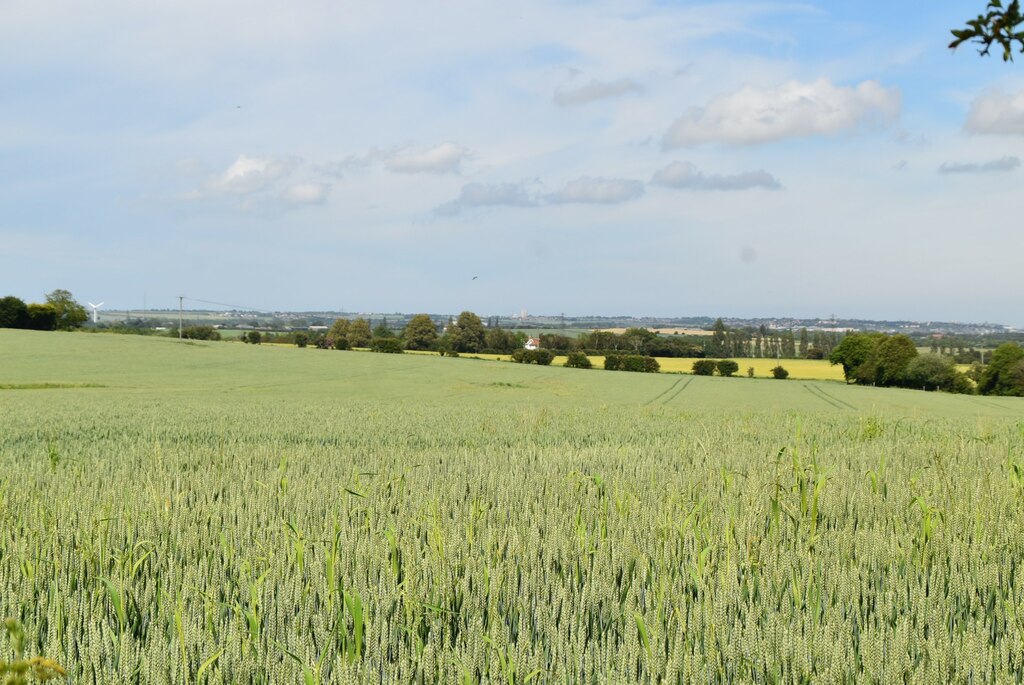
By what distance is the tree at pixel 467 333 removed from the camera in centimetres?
6556

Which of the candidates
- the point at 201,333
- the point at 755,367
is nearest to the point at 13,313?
the point at 201,333

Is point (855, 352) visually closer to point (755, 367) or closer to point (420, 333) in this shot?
point (755, 367)

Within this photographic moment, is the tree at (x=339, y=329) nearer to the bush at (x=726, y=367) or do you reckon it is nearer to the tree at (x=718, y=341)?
the bush at (x=726, y=367)

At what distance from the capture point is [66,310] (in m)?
75.2

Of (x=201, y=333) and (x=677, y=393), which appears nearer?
(x=677, y=393)

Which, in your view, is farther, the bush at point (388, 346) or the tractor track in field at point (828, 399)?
the bush at point (388, 346)

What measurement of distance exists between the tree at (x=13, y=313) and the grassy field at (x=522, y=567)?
230 feet

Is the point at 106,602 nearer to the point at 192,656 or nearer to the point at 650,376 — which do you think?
the point at 192,656

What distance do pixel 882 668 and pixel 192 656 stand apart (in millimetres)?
2293

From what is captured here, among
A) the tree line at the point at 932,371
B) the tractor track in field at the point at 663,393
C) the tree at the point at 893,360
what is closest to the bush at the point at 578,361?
the tractor track in field at the point at 663,393

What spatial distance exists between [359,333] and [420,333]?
758 centimetres

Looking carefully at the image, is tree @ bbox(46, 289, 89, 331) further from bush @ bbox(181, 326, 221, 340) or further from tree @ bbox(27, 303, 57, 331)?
bush @ bbox(181, 326, 221, 340)

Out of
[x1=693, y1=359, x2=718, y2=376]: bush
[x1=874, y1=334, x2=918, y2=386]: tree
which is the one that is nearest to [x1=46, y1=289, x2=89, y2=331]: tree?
[x1=693, y1=359, x2=718, y2=376]: bush

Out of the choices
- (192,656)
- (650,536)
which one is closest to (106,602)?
(192,656)
